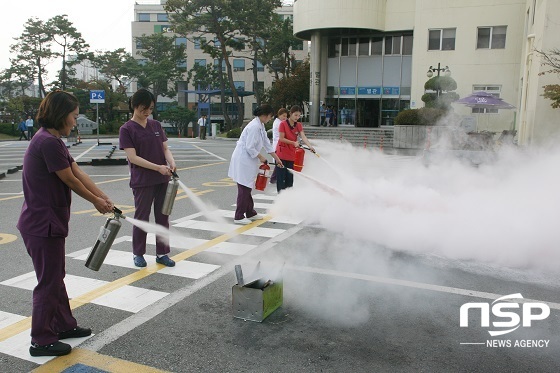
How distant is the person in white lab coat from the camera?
7746 millimetres

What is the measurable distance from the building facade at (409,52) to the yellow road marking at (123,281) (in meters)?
18.6

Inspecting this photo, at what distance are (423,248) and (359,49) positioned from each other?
32.6 m

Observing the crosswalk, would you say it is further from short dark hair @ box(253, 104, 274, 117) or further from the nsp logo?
the nsp logo

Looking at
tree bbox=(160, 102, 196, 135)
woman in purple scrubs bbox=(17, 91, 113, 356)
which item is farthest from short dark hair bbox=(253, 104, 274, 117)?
tree bbox=(160, 102, 196, 135)

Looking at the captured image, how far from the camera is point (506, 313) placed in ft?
14.5

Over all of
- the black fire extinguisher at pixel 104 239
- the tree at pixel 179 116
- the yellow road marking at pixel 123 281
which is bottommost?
the yellow road marking at pixel 123 281

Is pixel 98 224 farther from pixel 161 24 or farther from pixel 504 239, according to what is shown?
pixel 161 24

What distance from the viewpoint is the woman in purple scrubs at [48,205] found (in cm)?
→ 343

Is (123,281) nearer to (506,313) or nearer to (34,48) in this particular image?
(506,313)

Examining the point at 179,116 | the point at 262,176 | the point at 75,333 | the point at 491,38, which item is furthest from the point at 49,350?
the point at 179,116

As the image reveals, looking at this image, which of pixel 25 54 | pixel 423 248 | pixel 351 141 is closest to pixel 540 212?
pixel 423 248

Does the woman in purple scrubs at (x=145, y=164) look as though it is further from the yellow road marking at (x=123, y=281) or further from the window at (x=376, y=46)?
the window at (x=376, y=46)

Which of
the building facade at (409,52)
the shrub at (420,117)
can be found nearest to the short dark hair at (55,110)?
the building facade at (409,52)

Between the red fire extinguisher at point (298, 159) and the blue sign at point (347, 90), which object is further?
the blue sign at point (347, 90)
